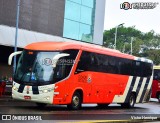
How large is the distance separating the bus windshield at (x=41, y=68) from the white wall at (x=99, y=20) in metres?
23.6

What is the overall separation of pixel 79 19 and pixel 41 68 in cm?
2264

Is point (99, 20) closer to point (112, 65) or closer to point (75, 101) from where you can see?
point (112, 65)

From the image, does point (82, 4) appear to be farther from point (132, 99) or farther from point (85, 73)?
point (85, 73)

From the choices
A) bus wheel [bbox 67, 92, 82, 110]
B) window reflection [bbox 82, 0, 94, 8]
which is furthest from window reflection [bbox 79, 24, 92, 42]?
bus wheel [bbox 67, 92, 82, 110]

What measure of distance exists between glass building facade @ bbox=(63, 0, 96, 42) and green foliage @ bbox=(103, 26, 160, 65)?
174 feet

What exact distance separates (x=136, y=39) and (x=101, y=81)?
8405 cm

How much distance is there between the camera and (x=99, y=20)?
44.2 metres

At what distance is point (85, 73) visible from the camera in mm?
21859

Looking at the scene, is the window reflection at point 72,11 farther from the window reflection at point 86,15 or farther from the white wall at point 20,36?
the white wall at point 20,36

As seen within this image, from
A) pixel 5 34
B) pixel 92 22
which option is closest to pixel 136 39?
pixel 92 22

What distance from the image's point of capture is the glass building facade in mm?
40844

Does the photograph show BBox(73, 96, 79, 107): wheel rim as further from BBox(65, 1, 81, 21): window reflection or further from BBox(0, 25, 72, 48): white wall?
BBox(65, 1, 81, 21): window reflection

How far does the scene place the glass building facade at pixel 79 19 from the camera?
40.8 m

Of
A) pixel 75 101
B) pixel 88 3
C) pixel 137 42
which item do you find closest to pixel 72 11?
pixel 88 3
